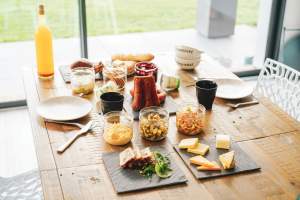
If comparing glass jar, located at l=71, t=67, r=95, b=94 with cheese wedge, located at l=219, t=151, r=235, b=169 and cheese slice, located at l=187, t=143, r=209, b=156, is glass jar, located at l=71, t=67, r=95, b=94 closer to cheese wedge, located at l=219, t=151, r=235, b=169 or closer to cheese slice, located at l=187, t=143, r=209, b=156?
cheese slice, located at l=187, t=143, r=209, b=156

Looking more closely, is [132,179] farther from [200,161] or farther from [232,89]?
[232,89]

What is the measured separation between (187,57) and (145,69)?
283 millimetres

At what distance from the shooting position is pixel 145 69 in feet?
7.03

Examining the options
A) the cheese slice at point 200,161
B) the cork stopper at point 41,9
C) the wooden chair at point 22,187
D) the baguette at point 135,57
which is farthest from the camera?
the baguette at point 135,57

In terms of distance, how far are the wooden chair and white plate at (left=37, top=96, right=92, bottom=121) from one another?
1.80 feet

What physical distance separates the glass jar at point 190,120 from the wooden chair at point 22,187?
0.90m

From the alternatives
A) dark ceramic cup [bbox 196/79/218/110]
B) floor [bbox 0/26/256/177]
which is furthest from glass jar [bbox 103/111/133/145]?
floor [bbox 0/26/256/177]

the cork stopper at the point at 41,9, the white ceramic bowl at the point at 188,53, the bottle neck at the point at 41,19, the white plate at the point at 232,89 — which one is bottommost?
the white plate at the point at 232,89

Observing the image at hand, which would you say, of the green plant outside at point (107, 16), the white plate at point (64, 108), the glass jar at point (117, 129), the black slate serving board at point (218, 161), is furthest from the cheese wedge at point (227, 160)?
the green plant outside at point (107, 16)

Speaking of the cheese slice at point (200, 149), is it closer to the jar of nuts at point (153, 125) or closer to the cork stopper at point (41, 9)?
the jar of nuts at point (153, 125)

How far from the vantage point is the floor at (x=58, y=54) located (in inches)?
110

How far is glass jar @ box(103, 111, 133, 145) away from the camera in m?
1.61

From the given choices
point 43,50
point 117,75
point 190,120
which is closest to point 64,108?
point 117,75

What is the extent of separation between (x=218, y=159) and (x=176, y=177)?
0.18 meters
